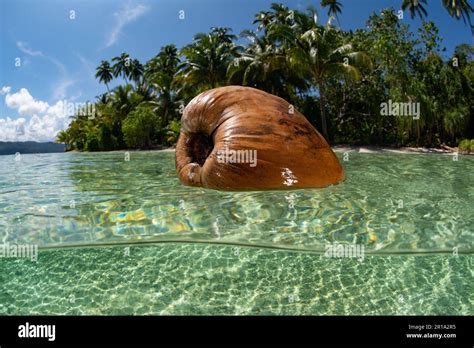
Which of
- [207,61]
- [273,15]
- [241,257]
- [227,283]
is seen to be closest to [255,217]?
[241,257]

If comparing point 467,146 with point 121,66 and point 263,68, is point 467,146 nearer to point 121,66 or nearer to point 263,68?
point 263,68

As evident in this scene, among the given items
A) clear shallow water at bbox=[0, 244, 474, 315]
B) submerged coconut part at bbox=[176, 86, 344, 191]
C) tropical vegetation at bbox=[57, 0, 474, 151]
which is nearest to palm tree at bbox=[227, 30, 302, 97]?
tropical vegetation at bbox=[57, 0, 474, 151]

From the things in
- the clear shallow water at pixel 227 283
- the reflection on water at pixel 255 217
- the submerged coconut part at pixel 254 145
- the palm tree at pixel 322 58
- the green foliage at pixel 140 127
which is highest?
the palm tree at pixel 322 58

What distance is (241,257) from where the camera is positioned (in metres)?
3.54

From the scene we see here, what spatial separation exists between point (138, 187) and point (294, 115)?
126 inches

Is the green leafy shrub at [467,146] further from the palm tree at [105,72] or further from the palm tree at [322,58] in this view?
the palm tree at [105,72]

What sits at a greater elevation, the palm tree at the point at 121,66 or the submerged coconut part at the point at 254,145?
the palm tree at the point at 121,66

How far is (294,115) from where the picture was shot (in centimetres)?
612

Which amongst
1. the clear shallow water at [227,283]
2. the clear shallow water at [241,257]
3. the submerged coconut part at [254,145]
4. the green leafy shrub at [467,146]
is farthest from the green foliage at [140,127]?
the clear shallow water at [227,283]

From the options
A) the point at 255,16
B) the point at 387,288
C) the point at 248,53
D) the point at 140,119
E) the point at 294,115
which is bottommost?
the point at 387,288

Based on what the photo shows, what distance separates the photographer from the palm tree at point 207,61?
31.0 m

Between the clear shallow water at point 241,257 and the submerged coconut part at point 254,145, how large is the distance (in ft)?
0.95

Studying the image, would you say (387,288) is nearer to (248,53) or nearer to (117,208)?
(117,208)

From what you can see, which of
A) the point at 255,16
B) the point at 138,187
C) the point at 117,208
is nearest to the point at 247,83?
the point at 255,16
